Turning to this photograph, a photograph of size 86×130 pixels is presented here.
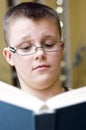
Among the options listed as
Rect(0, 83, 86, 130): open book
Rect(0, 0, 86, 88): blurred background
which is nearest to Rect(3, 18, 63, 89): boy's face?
Rect(0, 83, 86, 130): open book

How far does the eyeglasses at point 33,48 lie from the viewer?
23.9 inches

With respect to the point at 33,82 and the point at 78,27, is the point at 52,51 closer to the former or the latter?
the point at 33,82

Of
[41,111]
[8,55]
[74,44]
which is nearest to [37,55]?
[8,55]

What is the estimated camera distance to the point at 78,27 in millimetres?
3453

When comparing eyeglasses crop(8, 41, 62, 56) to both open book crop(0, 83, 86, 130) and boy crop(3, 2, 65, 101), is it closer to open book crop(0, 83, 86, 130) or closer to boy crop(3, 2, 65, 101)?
boy crop(3, 2, 65, 101)

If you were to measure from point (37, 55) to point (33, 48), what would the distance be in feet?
0.05

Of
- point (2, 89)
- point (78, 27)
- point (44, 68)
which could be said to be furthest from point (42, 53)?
point (78, 27)

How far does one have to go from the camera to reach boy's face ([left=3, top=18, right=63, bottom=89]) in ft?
1.98

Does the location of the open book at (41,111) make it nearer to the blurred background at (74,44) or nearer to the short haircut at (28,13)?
the short haircut at (28,13)

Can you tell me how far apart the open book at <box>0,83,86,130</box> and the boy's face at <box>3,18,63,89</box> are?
167 mm

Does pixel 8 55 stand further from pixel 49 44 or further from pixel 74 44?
pixel 74 44

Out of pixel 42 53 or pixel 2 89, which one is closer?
pixel 2 89

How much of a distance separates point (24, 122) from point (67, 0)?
2904 millimetres

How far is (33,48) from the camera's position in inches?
23.7
